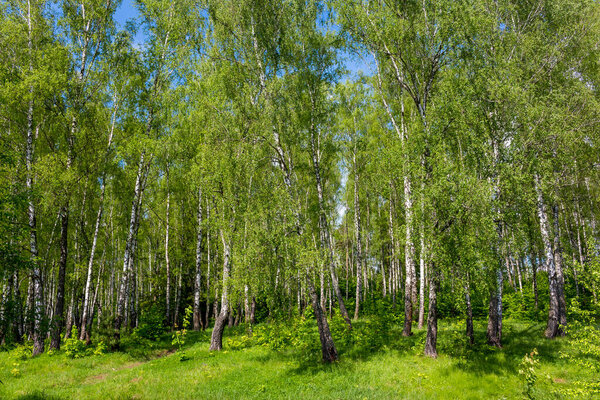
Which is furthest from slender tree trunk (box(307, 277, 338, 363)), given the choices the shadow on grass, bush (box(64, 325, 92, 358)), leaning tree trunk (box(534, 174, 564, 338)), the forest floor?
bush (box(64, 325, 92, 358))

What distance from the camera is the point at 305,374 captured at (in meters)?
11.2

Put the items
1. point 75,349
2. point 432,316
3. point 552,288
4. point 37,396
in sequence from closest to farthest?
point 37,396, point 432,316, point 75,349, point 552,288

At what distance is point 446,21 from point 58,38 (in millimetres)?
20332

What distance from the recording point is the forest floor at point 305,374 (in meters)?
→ 9.33

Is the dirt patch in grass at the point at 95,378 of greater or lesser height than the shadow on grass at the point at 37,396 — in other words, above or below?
below

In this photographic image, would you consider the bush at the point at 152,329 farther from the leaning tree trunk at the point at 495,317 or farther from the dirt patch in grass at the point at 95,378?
the leaning tree trunk at the point at 495,317

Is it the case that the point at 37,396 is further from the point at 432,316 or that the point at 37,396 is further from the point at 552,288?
the point at 552,288

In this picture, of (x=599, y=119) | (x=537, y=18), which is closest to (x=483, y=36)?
(x=537, y=18)

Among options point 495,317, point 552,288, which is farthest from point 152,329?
point 552,288

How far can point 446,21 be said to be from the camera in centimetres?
1343

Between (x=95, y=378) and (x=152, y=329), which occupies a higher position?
(x=152, y=329)

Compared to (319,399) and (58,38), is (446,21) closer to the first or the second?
(319,399)

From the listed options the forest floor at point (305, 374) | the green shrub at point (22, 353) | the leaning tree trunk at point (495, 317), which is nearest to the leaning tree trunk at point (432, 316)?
the forest floor at point (305, 374)

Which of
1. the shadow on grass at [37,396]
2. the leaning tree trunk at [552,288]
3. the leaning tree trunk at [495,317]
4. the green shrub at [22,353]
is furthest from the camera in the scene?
the leaning tree trunk at [552,288]
